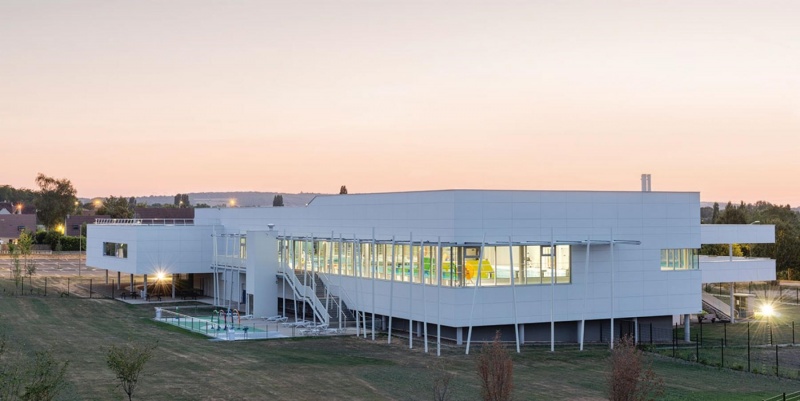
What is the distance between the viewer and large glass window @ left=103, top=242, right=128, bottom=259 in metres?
64.3

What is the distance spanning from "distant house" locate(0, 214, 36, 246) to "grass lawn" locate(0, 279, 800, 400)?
117 m

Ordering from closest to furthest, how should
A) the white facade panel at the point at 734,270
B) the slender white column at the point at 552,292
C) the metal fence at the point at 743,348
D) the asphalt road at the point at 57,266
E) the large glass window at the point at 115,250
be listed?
the metal fence at the point at 743,348, the slender white column at the point at 552,292, the white facade panel at the point at 734,270, the large glass window at the point at 115,250, the asphalt road at the point at 57,266

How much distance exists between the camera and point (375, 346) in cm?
4066

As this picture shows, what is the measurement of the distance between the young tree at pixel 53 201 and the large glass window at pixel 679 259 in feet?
462

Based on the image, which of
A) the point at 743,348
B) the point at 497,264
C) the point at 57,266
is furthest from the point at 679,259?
the point at 57,266

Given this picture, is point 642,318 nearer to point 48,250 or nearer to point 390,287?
point 390,287

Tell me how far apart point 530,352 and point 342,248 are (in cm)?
1359

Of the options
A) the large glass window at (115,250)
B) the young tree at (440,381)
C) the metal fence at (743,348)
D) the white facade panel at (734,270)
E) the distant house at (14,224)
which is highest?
the distant house at (14,224)

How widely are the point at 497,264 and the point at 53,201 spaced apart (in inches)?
5534

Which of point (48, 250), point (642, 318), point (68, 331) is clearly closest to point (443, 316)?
point (642, 318)

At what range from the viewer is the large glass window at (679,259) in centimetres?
4591

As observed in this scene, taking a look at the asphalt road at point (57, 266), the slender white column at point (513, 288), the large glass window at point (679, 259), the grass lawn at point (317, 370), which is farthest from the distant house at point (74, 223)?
the large glass window at point (679, 259)

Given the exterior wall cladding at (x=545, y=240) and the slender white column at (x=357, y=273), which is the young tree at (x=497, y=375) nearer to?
the exterior wall cladding at (x=545, y=240)

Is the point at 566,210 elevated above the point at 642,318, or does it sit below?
above
